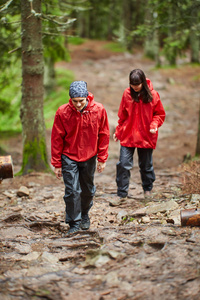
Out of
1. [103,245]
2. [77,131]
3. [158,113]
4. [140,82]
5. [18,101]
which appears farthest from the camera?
[18,101]

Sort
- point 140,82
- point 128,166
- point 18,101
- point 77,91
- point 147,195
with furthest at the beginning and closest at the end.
Answer: point 18,101 → point 147,195 → point 128,166 → point 140,82 → point 77,91

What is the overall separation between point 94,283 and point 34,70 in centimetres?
559

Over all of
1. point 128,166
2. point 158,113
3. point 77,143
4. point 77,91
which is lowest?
point 128,166

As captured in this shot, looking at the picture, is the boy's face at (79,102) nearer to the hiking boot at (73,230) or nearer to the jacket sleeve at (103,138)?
the jacket sleeve at (103,138)

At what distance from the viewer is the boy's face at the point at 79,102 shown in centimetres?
436

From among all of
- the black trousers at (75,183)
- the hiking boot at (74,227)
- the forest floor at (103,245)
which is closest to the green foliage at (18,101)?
the forest floor at (103,245)

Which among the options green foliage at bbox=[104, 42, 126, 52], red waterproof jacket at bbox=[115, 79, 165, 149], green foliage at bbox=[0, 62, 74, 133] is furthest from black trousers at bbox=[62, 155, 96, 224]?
green foliage at bbox=[104, 42, 126, 52]

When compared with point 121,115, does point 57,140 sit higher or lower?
lower

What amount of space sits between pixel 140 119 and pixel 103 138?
53.5 inches

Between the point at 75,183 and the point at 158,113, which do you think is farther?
the point at 158,113

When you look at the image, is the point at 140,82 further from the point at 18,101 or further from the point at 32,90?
the point at 18,101

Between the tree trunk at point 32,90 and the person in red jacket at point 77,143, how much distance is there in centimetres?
340

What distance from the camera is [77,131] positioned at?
457 cm

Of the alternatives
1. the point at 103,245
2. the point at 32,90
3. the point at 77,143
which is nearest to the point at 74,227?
the point at 103,245
